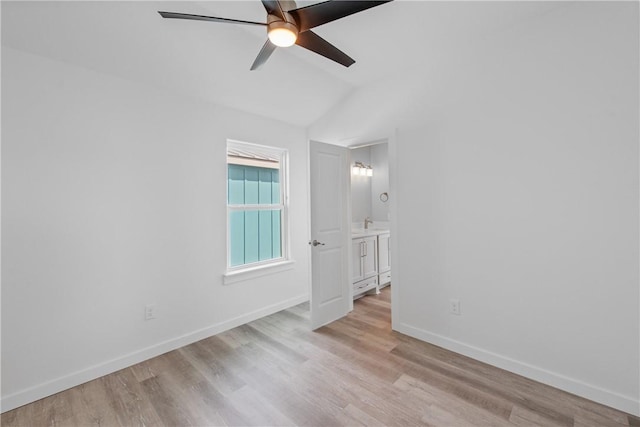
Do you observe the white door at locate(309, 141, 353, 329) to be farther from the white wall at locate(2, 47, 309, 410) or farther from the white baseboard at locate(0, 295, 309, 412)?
the white wall at locate(2, 47, 309, 410)

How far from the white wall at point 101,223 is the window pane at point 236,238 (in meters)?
0.20

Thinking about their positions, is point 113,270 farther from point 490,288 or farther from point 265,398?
point 490,288

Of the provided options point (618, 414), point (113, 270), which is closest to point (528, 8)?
point (618, 414)

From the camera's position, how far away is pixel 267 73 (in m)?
2.69

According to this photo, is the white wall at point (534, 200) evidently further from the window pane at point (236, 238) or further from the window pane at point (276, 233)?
the window pane at point (236, 238)

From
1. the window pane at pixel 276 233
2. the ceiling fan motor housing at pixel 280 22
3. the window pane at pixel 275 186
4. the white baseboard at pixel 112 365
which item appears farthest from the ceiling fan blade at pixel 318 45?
the white baseboard at pixel 112 365

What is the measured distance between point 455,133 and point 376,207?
2.82m

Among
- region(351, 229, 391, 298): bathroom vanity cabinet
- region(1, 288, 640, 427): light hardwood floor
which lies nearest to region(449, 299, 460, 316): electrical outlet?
region(1, 288, 640, 427): light hardwood floor

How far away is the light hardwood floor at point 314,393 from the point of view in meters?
1.68

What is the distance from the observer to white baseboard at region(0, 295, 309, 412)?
1.84 metres

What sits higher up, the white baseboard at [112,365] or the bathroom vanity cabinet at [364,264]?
the bathroom vanity cabinet at [364,264]

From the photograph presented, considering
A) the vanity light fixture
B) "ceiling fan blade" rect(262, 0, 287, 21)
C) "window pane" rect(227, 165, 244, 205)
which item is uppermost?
"ceiling fan blade" rect(262, 0, 287, 21)

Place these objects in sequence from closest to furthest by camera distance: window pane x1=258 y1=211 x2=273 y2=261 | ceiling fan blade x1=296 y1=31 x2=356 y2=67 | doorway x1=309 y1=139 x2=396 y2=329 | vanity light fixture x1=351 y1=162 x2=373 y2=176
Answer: ceiling fan blade x1=296 y1=31 x2=356 y2=67 → doorway x1=309 y1=139 x2=396 y2=329 → window pane x1=258 y1=211 x2=273 y2=261 → vanity light fixture x1=351 y1=162 x2=373 y2=176

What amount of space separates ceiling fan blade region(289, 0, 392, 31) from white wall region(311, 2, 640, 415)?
4.67ft
